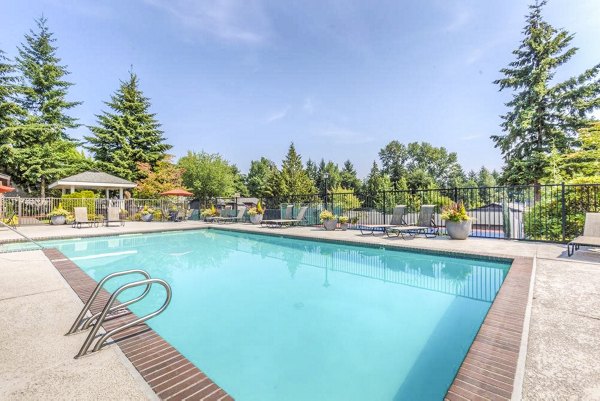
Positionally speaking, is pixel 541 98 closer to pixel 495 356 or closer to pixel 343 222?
pixel 343 222

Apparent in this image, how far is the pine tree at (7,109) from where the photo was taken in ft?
64.2

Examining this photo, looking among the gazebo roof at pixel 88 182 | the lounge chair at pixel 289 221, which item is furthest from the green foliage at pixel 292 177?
the lounge chair at pixel 289 221

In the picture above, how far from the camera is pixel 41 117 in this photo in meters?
23.0

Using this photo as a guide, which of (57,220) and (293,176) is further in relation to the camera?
(293,176)

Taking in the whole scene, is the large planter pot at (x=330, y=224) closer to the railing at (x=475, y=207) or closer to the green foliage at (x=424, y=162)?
the railing at (x=475, y=207)

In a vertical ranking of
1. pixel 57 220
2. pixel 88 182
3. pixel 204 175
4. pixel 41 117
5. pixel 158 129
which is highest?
pixel 158 129

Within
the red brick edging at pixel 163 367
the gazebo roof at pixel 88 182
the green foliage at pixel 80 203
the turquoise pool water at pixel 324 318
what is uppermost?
the gazebo roof at pixel 88 182

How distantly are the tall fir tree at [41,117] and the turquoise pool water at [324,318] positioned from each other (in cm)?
1987

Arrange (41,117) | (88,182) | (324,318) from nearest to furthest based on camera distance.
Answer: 1. (324,318)
2. (88,182)
3. (41,117)

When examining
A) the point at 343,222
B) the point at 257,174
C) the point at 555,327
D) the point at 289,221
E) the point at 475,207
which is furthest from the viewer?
the point at 257,174

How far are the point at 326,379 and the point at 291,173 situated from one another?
40.3 m

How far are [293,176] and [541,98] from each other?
96.0ft

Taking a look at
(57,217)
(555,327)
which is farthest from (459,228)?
(57,217)

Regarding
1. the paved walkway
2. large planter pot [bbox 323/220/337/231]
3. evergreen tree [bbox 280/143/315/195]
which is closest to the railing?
large planter pot [bbox 323/220/337/231]
